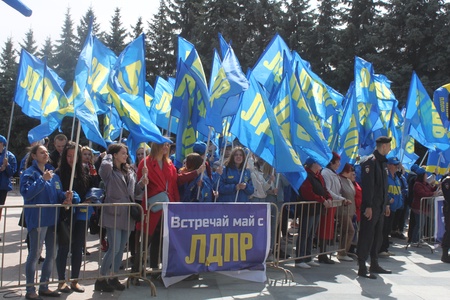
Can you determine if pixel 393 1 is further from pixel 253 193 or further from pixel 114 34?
pixel 253 193

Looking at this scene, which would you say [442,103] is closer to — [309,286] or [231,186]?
[231,186]

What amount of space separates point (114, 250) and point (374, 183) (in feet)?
13.6

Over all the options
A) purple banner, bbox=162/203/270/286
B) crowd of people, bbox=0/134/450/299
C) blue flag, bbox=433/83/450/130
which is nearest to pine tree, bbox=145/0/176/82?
blue flag, bbox=433/83/450/130

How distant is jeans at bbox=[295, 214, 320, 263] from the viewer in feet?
27.2

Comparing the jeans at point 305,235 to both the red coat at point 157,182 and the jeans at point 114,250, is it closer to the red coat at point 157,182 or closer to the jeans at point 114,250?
the red coat at point 157,182

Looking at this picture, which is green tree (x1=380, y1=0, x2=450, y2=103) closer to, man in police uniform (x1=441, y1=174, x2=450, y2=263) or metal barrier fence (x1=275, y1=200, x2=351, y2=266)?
man in police uniform (x1=441, y1=174, x2=450, y2=263)

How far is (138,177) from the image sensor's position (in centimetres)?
702

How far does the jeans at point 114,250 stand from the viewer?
20.7 ft

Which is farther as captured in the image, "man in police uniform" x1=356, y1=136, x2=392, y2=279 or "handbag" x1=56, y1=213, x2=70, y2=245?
"man in police uniform" x1=356, y1=136, x2=392, y2=279

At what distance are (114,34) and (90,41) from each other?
32.0 m

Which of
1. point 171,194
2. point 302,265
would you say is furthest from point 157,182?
point 302,265

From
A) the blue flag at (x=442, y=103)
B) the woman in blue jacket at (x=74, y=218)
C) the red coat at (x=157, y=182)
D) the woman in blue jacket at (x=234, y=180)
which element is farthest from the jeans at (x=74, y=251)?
the blue flag at (x=442, y=103)

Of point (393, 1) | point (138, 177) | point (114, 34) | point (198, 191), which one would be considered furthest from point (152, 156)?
point (114, 34)

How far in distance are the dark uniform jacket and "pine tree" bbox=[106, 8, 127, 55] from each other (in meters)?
31.3
